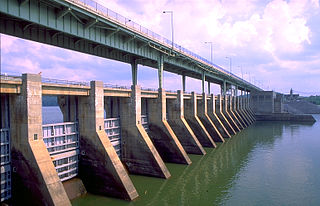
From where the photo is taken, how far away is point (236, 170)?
28.3 m

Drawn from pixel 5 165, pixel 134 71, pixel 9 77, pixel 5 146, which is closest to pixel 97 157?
pixel 5 165

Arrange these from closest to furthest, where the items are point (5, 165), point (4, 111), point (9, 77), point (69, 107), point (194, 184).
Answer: point (9, 77) → point (5, 165) → point (4, 111) → point (69, 107) → point (194, 184)

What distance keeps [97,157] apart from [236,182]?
44.6ft

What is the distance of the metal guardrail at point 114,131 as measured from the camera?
24984 mm

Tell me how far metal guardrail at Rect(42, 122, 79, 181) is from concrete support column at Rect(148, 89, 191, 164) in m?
11.4

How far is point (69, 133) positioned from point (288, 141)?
136 ft

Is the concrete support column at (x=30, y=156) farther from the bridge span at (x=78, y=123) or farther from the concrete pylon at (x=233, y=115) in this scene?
the concrete pylon at (x=233, y=115)

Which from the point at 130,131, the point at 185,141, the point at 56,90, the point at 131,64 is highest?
the point at 131,64

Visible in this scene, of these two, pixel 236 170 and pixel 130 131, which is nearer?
pixel 130 131

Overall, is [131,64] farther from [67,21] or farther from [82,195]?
[82,195]

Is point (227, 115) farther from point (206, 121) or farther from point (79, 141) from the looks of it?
point (79, 141)

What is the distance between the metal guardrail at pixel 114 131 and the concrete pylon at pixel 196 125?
16351mm

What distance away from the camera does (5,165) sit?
53.3ft

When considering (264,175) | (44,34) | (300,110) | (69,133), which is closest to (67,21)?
(44,34)
